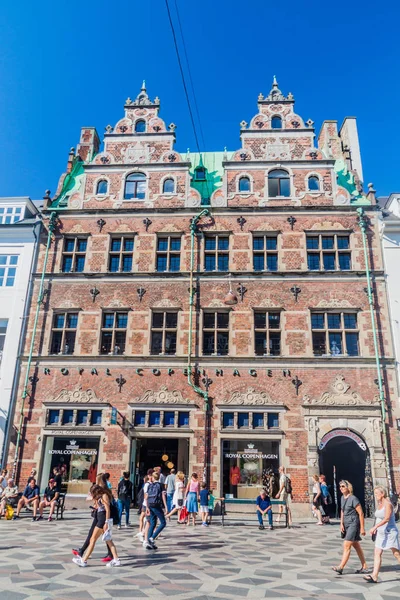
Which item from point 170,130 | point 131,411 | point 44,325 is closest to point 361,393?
point 131,411

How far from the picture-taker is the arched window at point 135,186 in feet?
80.6

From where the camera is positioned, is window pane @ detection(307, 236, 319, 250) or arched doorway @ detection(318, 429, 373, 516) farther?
window pane @ detection(307, 236, 319, 250)

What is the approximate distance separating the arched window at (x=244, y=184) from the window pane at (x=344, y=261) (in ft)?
18.8

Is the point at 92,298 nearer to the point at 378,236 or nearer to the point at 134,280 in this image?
the point at 134,280

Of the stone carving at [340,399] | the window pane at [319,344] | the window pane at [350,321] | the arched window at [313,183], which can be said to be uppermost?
the arched window at [313,183]

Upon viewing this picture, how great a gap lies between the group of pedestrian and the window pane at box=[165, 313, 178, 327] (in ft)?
44.3

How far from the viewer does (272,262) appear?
23.0 metres

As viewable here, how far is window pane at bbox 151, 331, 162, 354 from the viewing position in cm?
2178

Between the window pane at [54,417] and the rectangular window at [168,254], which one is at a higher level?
the rectangular window at [168,254]

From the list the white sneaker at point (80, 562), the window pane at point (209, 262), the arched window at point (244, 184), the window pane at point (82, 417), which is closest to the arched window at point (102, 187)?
the window pane at point (209, 262)

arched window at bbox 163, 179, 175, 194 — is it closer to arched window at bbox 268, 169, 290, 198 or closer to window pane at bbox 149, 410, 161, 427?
arched window at bbox 268, 169, 290, 198

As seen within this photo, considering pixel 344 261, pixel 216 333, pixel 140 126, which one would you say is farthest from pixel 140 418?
pixel 140 126

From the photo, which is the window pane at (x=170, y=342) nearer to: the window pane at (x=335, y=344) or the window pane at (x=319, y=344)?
the window pane at (x=319, y=344)

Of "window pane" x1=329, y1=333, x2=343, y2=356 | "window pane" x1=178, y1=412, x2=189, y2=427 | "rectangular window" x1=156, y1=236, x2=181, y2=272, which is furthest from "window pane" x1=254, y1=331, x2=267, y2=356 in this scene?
"rectangular window" x1=156, y1=236, x2=181, y2=272
